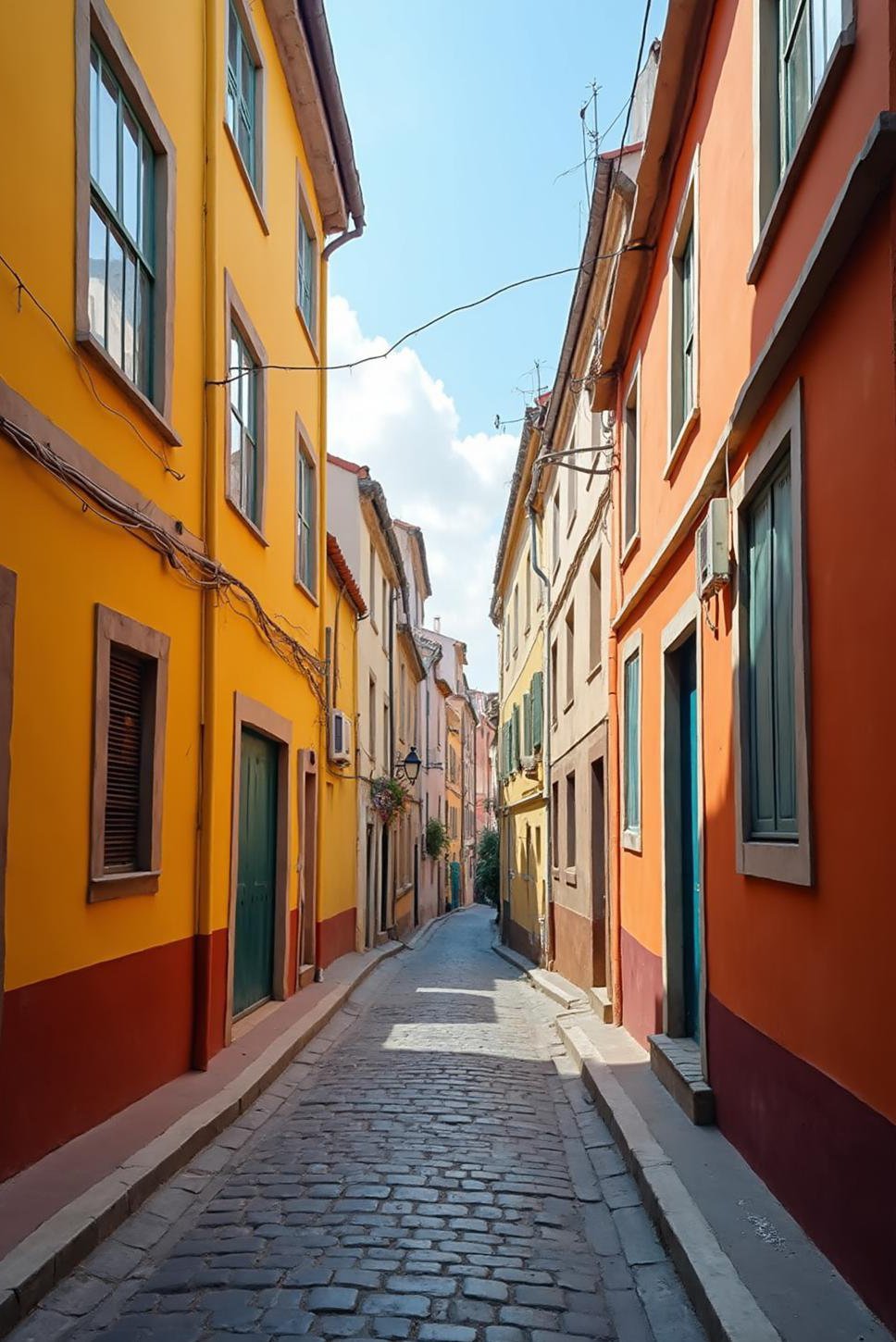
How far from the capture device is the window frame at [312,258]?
12438mm

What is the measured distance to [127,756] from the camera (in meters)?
6.95

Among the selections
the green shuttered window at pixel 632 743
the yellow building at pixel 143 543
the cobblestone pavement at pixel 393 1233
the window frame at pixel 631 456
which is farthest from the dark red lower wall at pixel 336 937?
the window frame at pixel 631 456

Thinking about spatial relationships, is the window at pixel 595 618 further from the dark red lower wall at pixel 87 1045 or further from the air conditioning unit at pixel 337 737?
the dark red lower wall at pixel 87 1045

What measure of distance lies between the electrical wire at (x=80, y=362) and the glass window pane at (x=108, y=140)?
1171mm

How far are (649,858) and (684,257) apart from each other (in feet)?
14.1

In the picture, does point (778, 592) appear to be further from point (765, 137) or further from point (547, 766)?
point (547, 766)

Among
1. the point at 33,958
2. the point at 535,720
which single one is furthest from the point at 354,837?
the point at 33,958

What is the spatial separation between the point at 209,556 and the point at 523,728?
1516 centimetres

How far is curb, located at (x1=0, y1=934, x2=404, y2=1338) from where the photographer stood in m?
4.09

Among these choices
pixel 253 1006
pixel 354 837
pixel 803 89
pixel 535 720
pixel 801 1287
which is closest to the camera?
pixel 801 1287

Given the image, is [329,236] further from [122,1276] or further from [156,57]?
[122,1276]

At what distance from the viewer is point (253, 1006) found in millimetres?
10547

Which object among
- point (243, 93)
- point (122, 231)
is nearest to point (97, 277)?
point (122, 231)

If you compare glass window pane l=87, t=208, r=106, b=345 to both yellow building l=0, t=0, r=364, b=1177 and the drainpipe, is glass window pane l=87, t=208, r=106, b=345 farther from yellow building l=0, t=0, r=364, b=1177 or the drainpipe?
the drainpipe
